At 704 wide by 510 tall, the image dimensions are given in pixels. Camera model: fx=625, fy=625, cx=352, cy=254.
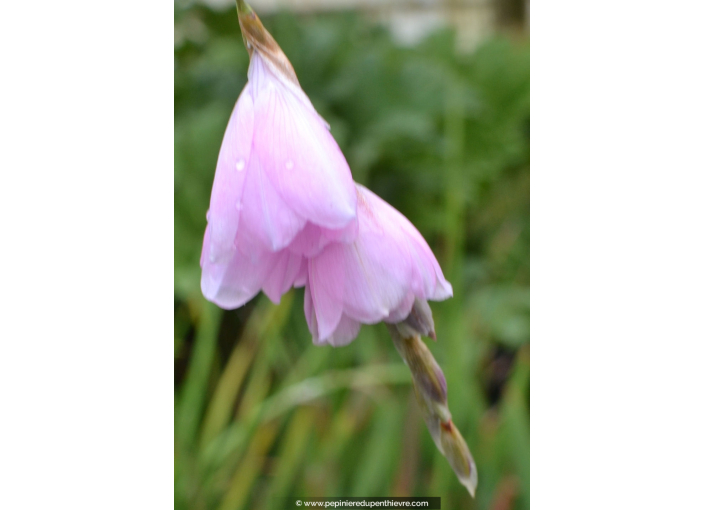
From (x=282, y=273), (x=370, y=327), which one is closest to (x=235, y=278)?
(x=282, y=273)

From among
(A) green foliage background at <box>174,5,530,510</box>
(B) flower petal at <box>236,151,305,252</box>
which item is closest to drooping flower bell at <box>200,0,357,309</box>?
(B) flower petal at <box>236,151,305,252</box>

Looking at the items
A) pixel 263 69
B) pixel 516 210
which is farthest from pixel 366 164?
pixel 263 69

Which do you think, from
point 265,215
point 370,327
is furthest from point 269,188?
point 370,327

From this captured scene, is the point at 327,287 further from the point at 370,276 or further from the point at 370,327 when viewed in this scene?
the point at 370,327

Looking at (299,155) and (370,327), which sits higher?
(299,155)

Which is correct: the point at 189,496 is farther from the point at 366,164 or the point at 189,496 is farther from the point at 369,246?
the point at 366,164

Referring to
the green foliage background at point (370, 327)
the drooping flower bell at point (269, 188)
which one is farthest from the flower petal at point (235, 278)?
the green foliage background at point (370, 327)

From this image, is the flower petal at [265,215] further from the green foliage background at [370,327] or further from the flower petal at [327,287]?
the green foliage background at [370,327]

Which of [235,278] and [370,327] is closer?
[235,278]
